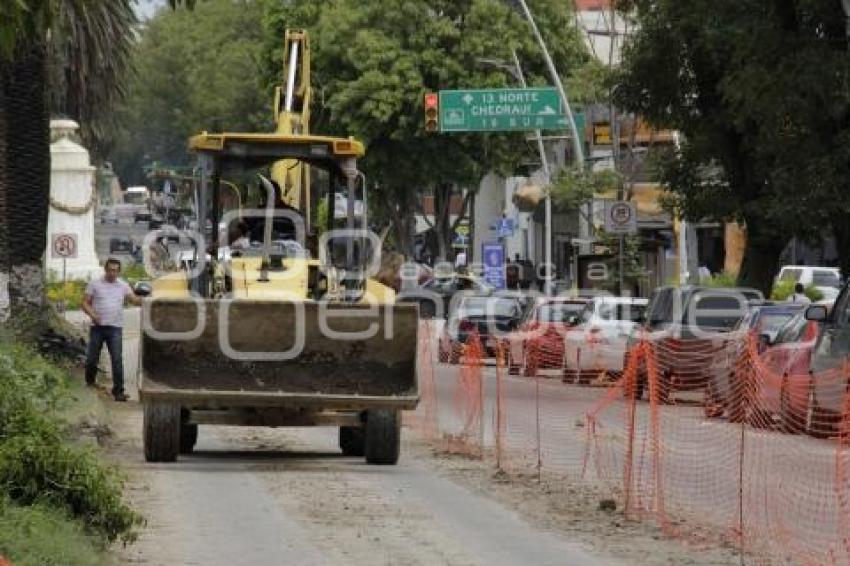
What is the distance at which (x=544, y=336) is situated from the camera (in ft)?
120

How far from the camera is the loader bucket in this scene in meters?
17.6

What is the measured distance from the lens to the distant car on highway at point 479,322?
41.1 meters

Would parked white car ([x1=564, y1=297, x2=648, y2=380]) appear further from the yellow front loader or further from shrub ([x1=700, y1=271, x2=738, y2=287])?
the yellow front loader

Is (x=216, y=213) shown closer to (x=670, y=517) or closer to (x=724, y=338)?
(x=670, y=517)

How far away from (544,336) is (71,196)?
20603 millimetres

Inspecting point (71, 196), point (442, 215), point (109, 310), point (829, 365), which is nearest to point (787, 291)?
point (71, 196)

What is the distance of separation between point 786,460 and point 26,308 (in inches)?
508

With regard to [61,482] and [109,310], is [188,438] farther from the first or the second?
[61,482]

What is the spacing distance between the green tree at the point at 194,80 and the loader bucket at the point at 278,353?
65310 millimetres

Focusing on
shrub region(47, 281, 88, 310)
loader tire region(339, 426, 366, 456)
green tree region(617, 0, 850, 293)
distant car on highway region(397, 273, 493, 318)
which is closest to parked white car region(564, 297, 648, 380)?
green tree region(617, 0, 850, 293)

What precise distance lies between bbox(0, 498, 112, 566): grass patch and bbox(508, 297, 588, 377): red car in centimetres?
2353

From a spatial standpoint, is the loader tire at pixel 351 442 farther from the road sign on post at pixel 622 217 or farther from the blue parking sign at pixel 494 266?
the blue parking sign at pixel 494 266

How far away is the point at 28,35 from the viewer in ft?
34.3

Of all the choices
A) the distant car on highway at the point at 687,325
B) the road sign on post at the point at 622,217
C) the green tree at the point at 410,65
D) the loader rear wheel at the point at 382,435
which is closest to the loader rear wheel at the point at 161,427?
the loader rear wheel at the point at 382,435
